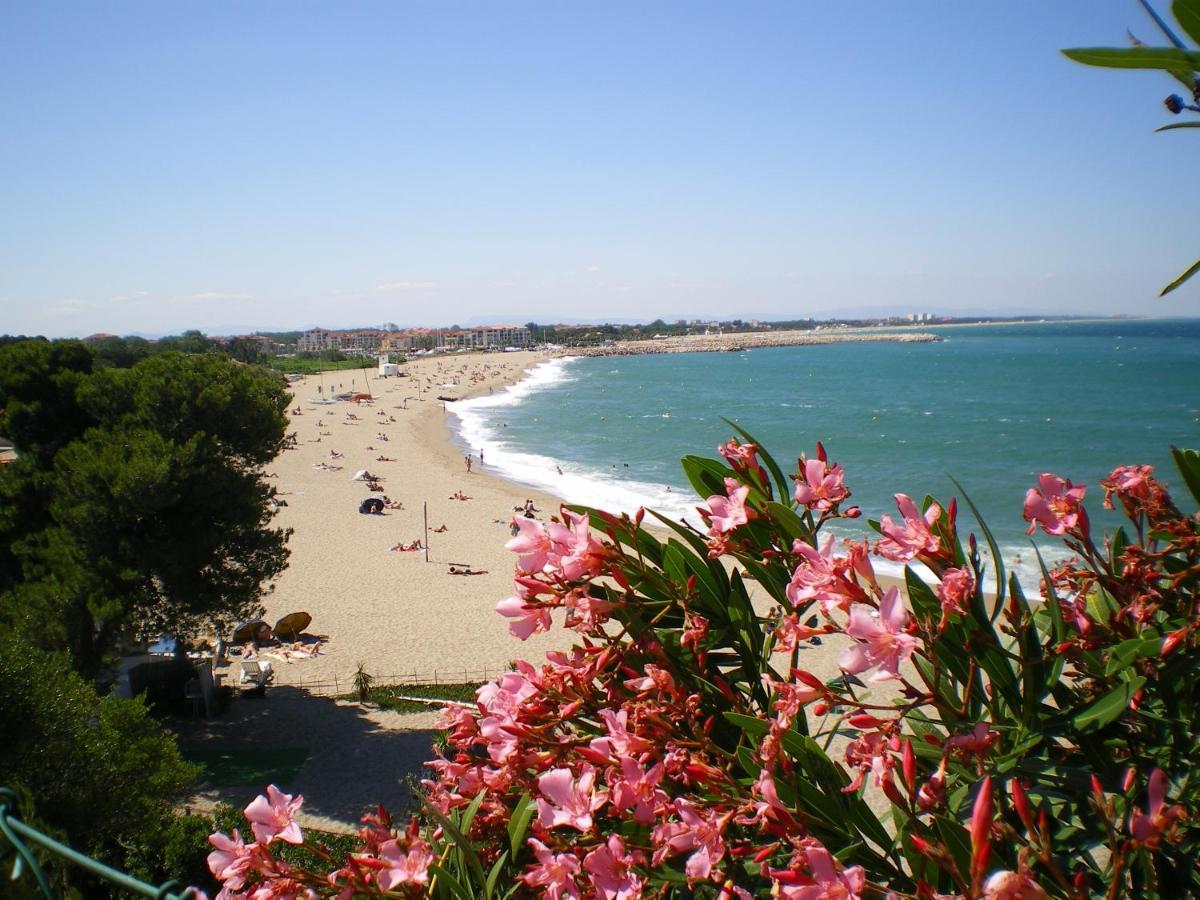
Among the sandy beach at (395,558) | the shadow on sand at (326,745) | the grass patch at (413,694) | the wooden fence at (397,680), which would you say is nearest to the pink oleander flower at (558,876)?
the shadow on sand at (326,745)

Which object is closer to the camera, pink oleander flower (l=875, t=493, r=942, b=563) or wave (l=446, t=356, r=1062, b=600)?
pink oleander flower (l=875, t=493, r=942, b=563)

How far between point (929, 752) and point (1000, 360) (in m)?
115

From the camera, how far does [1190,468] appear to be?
1.25m

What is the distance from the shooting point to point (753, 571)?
139cm

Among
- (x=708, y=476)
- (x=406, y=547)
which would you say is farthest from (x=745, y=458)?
(x=406, y=547)

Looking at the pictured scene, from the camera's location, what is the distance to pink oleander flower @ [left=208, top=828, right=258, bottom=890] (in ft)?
3.97

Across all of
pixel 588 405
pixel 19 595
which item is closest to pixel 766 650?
pixel 19 595

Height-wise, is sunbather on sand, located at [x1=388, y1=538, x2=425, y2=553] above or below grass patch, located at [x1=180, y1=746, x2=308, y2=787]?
above

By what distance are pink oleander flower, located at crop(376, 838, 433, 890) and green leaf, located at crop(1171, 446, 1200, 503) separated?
1272 millimetres

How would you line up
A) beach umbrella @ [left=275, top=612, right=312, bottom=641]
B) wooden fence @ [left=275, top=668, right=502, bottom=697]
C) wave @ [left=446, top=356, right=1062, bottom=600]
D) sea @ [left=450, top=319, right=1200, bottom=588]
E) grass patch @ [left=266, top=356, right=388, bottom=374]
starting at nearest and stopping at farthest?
wooden fence @ [left=275, top=668, right=502, bottom=697]
beach umbrella @ [left=275, top=612, right=312, bottom=641]
wave @ [left=446, top=356, right=1062, bottom=600]
sea @ [left=450, top=319, right=1200, bottom=588]
grass patch @ [left=266, top=356, right=388, bottom=374]

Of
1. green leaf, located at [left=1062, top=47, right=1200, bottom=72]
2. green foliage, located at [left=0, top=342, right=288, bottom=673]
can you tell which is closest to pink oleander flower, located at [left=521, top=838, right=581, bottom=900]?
green leaf, located at [left=1062, top=47, right=1200, bottom=72]

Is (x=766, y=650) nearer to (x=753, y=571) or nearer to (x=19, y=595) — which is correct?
(x=753, y=571)

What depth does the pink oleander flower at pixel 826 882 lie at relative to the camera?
888 millimetres

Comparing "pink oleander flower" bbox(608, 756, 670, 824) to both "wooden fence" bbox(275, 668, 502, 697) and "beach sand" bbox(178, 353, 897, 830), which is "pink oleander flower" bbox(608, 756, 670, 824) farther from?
"wooden fence" bbox(275, 668, 502, 697)
